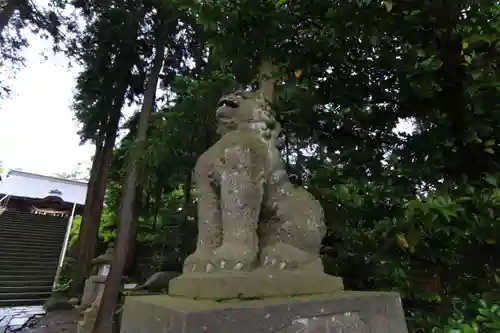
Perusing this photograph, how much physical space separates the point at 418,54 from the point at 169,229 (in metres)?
4.72

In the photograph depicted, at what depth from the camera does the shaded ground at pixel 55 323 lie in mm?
6721

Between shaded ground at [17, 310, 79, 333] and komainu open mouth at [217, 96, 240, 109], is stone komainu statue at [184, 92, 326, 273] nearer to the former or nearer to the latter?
komainu open mouth at [217, 96, 240, 109]

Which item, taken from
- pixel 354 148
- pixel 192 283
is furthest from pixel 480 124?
pixel 192 283

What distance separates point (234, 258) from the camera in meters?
1.33

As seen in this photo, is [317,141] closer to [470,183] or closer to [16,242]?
[470,183]

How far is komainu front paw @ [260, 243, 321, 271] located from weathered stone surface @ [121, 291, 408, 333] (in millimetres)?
154

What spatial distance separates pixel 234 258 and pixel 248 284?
4.5 inches

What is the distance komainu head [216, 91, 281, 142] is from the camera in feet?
5.64

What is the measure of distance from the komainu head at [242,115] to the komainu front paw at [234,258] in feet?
1.93

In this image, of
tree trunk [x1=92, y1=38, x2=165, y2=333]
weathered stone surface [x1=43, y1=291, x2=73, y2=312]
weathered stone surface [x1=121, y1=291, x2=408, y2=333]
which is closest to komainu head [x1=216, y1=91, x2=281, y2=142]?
weathered stone surface [x1=121, y1=291, x2=408, y2=333]

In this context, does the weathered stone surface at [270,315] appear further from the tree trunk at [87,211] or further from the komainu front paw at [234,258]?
the tree trunk at [87,211]

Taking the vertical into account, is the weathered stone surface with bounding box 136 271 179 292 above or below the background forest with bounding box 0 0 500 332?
below

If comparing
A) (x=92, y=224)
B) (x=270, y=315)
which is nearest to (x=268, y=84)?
(x=270, y=315)

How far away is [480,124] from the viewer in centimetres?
189
